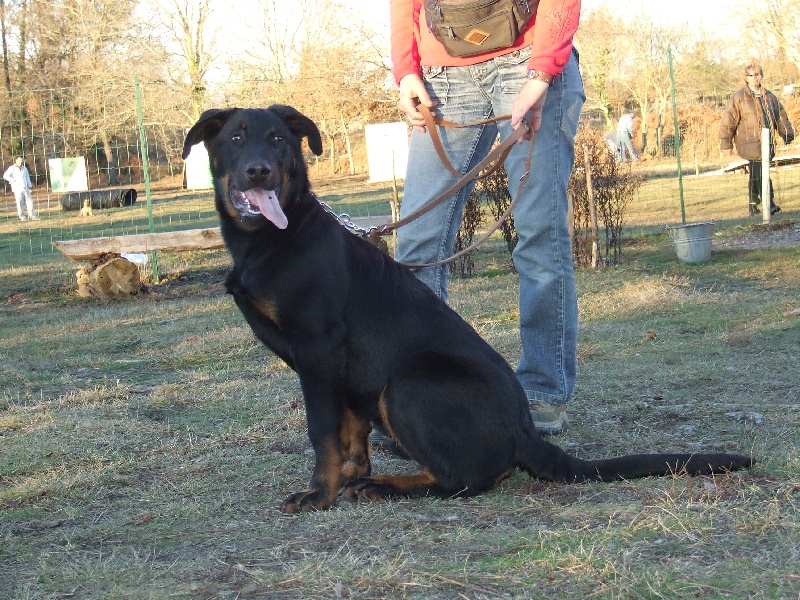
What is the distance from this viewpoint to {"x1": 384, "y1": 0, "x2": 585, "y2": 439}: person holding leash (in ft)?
12.5

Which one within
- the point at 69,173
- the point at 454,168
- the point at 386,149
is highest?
the point at 69,173

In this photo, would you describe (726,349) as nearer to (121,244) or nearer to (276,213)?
(276,213)

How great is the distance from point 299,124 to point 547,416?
5.70 feet

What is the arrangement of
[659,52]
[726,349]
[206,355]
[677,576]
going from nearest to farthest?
[677,576], [726,349], [206,355], [659,52]

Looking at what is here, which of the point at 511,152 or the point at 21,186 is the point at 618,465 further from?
the point at 21,186

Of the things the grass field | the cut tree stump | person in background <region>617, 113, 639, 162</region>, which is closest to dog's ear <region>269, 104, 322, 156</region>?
the grass field

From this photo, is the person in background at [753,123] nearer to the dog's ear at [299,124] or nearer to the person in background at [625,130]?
the person in background at [625,130]

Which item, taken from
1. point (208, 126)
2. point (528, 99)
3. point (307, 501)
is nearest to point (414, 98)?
point (528, 99)

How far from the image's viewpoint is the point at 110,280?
11117mm

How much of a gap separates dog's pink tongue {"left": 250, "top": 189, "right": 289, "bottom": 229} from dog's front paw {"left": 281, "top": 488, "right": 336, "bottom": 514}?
991 millimetres

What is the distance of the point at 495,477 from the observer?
3.25 meters

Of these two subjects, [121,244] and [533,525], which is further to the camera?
[121,244]

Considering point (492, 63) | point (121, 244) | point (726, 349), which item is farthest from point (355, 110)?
point (492, 63)

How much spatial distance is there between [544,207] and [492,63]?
0.68 m
